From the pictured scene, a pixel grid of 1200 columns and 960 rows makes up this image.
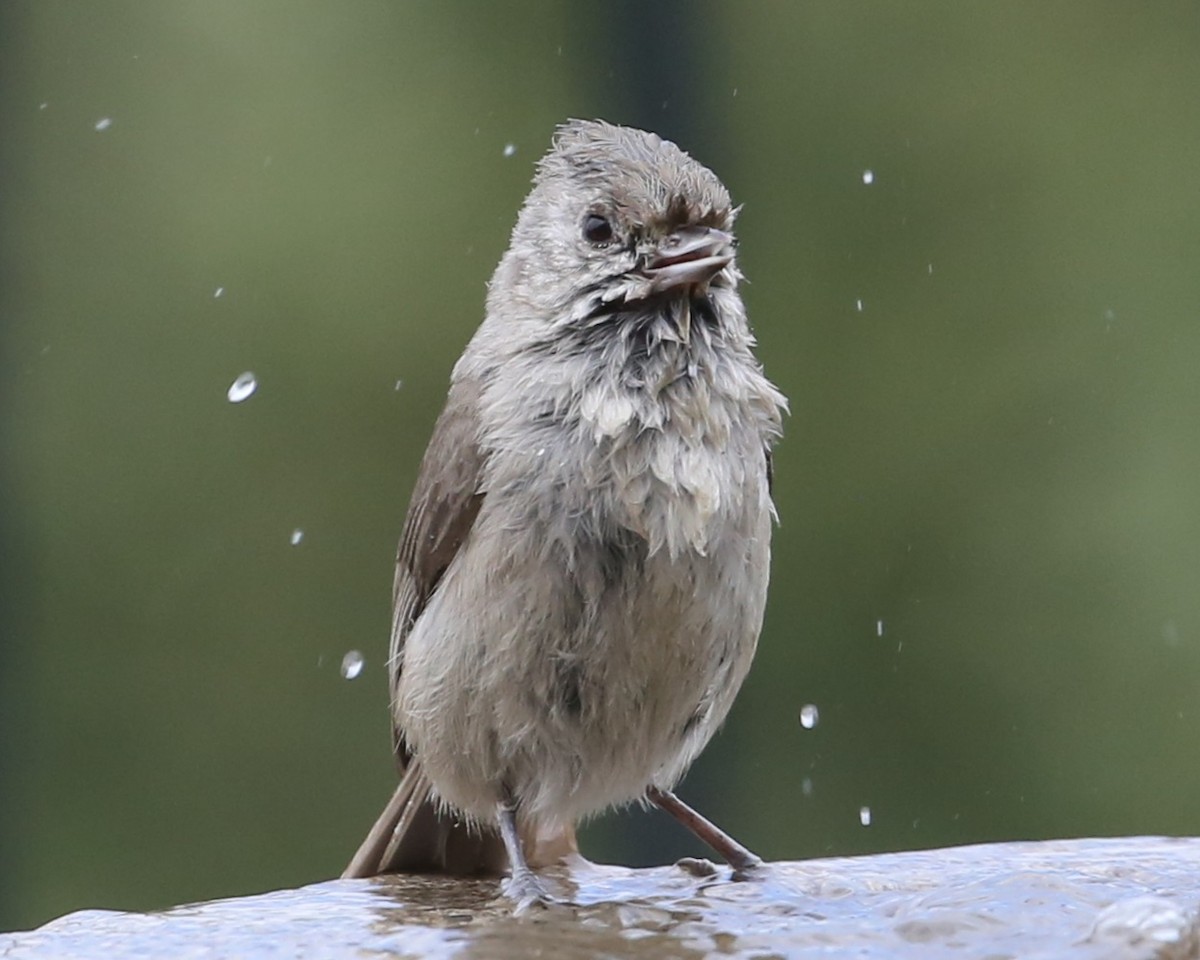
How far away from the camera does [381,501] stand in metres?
6.59

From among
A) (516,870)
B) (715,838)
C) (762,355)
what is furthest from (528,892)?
(762,355)

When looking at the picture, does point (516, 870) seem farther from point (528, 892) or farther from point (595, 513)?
point (595, 513)

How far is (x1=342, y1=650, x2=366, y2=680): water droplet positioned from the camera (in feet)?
21.0

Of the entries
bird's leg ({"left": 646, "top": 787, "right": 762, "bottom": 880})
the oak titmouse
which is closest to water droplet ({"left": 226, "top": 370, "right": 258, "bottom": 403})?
the oak titmouse

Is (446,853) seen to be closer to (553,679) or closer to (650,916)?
(553,679)

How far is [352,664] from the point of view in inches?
251

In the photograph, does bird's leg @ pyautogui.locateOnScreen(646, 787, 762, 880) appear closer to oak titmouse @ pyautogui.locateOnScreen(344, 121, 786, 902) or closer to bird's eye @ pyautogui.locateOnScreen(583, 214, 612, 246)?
oak titmouse @ pyautogui.locateOnScreen(344, 121, 786, 902)

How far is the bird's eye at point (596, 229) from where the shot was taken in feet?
11.3

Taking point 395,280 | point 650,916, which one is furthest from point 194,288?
point 650,916

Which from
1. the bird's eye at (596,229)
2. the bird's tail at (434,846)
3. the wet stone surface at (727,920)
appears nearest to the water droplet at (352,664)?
the bird's tail at (434,846)

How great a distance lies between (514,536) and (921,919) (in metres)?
1.06

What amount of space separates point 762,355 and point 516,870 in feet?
11.0

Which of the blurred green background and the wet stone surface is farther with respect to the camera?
the blurred green background

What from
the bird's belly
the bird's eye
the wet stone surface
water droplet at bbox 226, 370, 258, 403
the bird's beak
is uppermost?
the bird's eye
